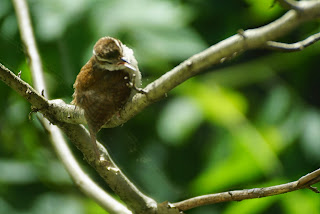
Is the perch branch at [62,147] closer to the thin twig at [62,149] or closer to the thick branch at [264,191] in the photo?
the thin twig at [62,149]

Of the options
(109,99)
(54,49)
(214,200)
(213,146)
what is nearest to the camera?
(214,200)

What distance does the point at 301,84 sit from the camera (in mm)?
2094

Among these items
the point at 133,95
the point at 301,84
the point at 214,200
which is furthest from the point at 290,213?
the point at 133,95

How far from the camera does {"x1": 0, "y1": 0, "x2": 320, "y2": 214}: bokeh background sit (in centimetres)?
182

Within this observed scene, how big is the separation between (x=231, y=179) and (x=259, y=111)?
1.18 feet

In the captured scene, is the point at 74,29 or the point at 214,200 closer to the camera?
the point at 214,200

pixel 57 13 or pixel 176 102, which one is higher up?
pixel 57 13

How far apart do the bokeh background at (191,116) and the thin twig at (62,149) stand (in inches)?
6.1

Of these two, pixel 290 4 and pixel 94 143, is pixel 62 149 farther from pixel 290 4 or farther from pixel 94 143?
pixel 290 4

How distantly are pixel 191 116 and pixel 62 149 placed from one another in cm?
65

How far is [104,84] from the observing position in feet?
4.16

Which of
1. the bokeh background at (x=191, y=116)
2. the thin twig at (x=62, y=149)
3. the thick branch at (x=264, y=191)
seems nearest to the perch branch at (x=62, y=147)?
the thin twig at (x=62, y=149)

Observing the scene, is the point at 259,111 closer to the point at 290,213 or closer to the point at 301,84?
the point at 301,84

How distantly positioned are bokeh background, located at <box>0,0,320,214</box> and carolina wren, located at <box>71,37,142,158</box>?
1.14 ft
